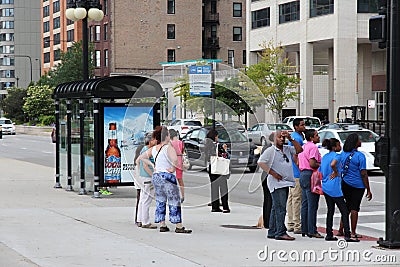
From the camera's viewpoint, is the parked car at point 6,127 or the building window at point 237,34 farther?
the building window at point 237,34

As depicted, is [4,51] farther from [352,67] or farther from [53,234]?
[53,234]

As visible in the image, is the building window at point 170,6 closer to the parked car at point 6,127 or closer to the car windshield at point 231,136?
the parked car at point 6,127

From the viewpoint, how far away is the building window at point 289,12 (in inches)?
2499

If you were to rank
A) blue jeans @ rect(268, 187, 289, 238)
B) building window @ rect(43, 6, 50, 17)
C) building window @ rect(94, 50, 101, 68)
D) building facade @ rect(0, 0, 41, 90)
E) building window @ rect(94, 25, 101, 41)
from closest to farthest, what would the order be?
1. blue jeans @ rect(268, 187, 289, 238)
2. building window @ rect(94, 25, 101, 41)
3. building window @ rect(94, 50, 101, 68)
4. building window @ rect(43, 6, 50, 17)
5. building facade @ rect(0, 0, 41, 90)

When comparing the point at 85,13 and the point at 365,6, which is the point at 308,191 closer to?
the point at 85,13

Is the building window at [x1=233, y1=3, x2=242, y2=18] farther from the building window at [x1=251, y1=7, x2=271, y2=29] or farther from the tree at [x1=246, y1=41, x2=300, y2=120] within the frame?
the tree at [x1=246, y1=41, x2=300, y2=120]

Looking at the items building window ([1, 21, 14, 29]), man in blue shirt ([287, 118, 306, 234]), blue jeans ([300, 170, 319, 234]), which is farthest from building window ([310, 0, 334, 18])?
building window ([1, 21, 14, 29])

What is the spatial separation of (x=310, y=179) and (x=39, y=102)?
7480cm

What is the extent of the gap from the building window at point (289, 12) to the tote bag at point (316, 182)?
172 ft

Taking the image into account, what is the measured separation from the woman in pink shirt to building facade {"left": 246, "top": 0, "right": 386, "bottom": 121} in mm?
46982

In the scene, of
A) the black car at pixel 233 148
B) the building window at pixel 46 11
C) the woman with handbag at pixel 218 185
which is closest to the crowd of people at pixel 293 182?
the woman with handbag at pixel 218 185

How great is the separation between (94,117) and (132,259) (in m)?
8.21

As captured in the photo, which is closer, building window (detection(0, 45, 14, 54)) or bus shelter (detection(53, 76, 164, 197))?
bus shelter (detection(53, 76, 164, 197))

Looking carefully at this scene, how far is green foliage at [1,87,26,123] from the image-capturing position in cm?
9486
